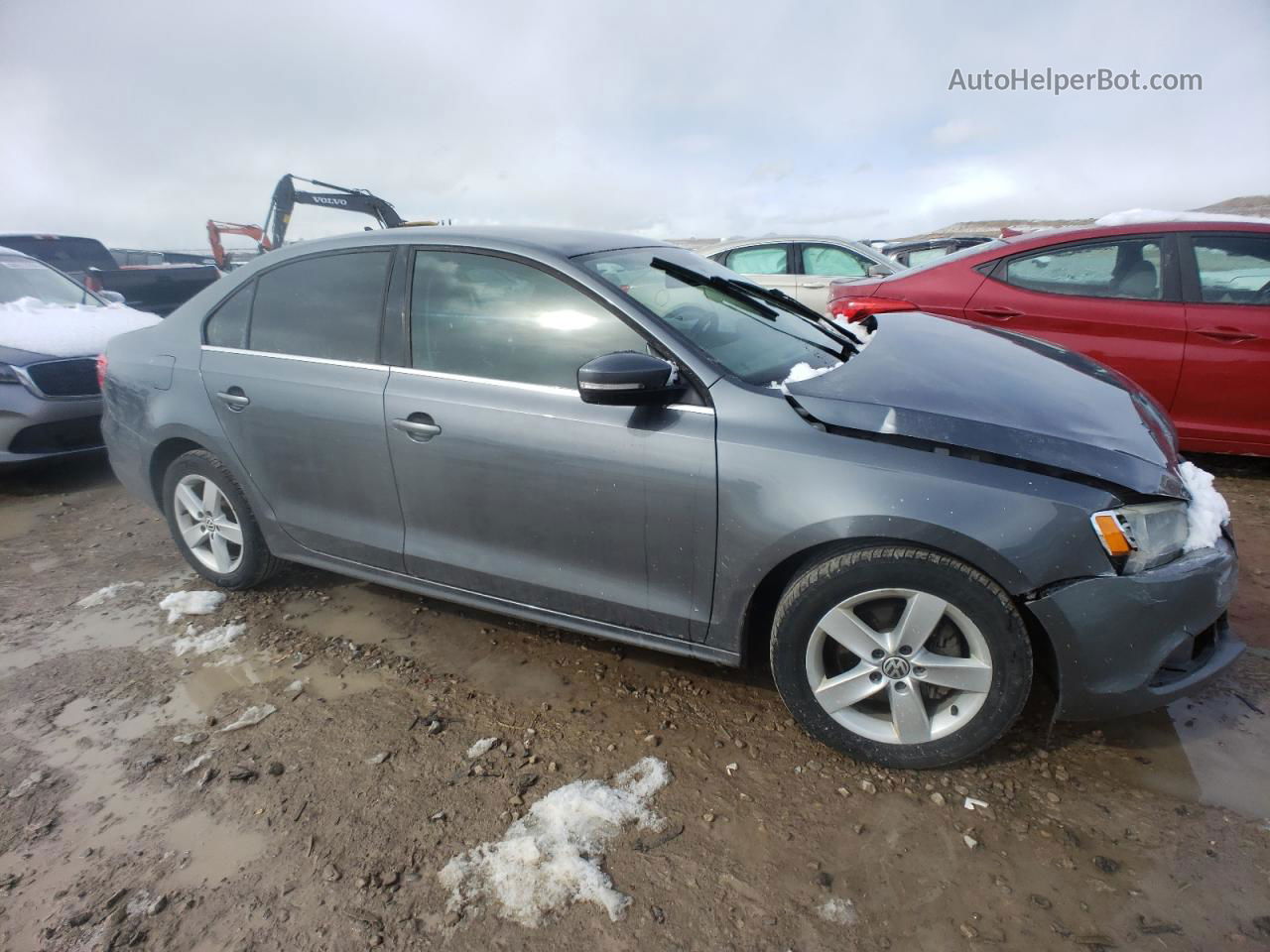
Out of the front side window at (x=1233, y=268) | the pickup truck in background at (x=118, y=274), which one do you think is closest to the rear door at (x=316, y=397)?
the front side window at (x=1233, y=268)

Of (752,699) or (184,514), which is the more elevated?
(184,514)

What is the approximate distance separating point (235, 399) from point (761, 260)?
701 cm

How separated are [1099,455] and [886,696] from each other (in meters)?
0.92

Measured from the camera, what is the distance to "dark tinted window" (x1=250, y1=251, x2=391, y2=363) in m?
2.86

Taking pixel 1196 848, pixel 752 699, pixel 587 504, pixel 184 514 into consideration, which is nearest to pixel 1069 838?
pixel 1196 848

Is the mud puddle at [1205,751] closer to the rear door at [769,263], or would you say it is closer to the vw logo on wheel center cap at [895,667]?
the vw logo on wheel center cap at [895,667]

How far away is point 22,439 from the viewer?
15.9 ft

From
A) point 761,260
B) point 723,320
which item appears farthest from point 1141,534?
point 761,260

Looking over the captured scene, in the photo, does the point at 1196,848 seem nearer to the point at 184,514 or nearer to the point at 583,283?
the point at 583,283

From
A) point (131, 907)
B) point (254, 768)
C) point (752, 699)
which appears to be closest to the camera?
point (131, 907)

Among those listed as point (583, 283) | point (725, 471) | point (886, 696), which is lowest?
point (886, 696)

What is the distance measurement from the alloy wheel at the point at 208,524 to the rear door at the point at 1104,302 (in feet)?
14.1

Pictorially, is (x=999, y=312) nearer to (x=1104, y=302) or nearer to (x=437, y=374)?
(x=1104, y=302)

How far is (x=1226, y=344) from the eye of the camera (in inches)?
157
